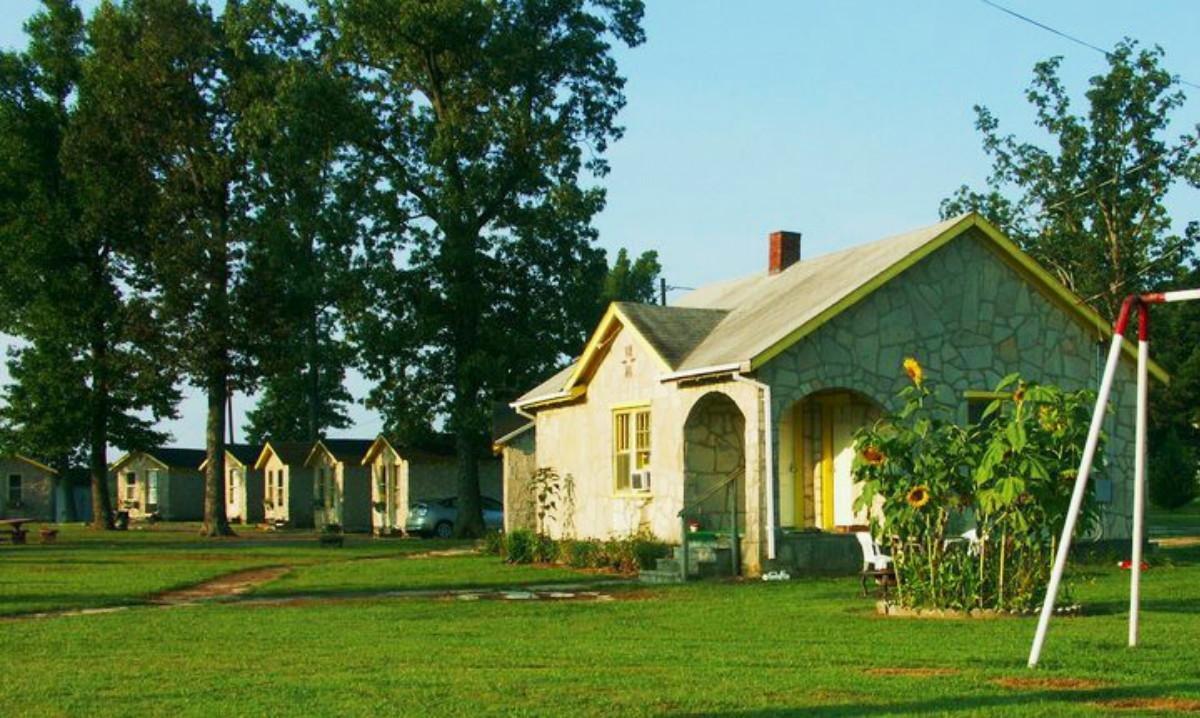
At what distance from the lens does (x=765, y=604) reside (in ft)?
64.3

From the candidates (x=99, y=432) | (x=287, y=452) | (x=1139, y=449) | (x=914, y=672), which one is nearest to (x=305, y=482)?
(x=287, y=452)

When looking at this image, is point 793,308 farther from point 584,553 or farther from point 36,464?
point 36,464

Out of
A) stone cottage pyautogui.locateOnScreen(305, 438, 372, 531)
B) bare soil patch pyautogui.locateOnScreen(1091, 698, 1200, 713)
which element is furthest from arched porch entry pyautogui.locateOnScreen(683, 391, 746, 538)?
stone cottage pyautogui.locateOnScreen(305, 438, 372, 531)

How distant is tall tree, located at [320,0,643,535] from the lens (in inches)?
1756

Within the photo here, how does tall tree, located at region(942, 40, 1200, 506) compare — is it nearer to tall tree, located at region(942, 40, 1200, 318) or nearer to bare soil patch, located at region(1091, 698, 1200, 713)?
tall tree, located at region(942, 40, 1200, 318)

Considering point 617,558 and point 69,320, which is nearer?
point 617,558

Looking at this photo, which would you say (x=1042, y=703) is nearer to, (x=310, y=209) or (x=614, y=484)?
(x=614, y=484)

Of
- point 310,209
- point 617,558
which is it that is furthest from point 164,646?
point 310,209

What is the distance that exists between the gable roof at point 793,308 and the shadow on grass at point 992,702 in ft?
44.1

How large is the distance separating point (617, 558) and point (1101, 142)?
35.7 meters

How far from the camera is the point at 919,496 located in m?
17.2

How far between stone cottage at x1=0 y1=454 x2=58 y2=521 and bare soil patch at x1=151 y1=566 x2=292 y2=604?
188 feet

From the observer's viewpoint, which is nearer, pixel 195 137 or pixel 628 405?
pixel 628 405

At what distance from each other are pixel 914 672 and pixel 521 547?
65.3 feet
